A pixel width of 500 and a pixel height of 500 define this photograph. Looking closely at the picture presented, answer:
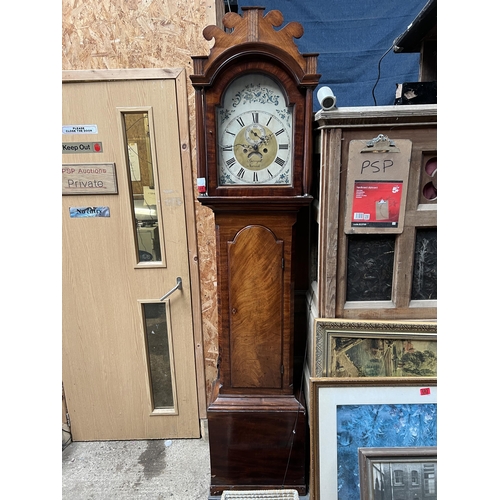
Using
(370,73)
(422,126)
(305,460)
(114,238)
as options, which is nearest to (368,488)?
(305,460)

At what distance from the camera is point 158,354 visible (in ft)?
6.03

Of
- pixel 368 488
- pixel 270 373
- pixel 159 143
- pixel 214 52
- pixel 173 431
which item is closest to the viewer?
pixel 214 52

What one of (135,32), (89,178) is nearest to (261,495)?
(89,178)

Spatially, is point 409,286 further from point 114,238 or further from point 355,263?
point 114,238

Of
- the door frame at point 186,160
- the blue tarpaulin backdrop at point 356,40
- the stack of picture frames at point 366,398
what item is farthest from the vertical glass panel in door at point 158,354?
the blue tarpaulin backdrop at point 356,40

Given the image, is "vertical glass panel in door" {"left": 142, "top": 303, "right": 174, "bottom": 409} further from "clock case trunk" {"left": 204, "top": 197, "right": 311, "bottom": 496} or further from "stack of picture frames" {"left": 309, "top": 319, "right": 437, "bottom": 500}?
"stack of picture frames" {"left": 309, "top": 319, "right": 437, "bottom": 500}

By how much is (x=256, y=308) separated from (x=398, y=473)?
2.61ft

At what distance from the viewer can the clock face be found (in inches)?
45.9

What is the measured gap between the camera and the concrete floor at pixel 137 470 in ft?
5.28

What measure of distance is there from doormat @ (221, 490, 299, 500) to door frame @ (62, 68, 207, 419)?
0.55 metres

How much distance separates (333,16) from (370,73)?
13.6 inches

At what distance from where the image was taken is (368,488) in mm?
1220

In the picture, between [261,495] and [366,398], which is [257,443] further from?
[366,398]

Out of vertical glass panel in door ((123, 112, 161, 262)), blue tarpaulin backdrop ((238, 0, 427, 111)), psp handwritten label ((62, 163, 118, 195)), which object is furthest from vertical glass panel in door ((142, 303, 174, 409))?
blue tarpaulin backdrop ((238, 0, 427, 111))
